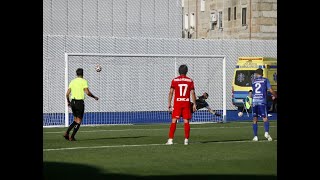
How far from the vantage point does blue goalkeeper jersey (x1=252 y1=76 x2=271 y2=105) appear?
18.7 metres

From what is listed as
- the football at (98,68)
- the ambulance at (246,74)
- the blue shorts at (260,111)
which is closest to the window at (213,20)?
the ambulance at (246,74)

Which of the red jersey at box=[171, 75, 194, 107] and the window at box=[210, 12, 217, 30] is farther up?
the window at box=[210, 12, 217, 30]

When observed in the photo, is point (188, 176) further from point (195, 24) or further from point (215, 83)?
point (195, 24)

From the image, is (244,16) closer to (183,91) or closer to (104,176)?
(183,91)

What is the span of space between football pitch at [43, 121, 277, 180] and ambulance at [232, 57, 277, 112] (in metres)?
17.5

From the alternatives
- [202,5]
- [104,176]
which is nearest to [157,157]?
[104,176]

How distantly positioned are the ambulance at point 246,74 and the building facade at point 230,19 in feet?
47.2

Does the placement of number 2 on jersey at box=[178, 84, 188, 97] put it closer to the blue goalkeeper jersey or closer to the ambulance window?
the blue goalkeeper jersey

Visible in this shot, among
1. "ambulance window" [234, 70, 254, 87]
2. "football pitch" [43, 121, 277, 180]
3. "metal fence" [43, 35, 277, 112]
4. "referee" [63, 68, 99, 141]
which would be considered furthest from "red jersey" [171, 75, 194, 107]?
"ambulance window" [234, 70, 254, 87]

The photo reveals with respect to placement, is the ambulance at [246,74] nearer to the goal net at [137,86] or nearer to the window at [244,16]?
the goal net at [137,86]

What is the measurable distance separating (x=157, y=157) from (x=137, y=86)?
22771mm

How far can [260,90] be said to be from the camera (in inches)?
738
